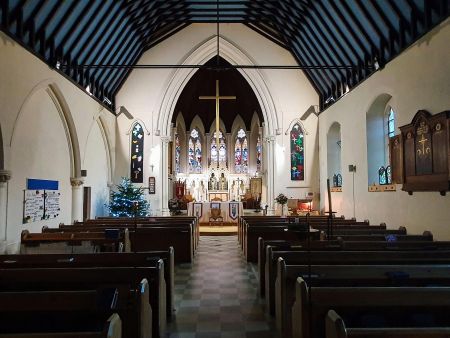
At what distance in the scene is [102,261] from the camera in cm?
419

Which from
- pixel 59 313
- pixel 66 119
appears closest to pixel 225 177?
pixel 66 119

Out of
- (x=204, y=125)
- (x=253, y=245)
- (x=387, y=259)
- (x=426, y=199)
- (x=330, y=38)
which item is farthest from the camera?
(x=204, y=125)

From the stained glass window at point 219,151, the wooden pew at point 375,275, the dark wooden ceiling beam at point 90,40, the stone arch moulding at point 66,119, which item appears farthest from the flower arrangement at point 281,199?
the wooden pew at point 375,275

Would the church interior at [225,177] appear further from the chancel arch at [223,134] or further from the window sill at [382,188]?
the chancel arch at [223,134]

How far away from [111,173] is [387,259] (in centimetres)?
1236

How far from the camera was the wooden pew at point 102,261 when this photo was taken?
3.96m

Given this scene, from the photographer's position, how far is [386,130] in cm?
1010

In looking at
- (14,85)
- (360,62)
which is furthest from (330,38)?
(14,85)

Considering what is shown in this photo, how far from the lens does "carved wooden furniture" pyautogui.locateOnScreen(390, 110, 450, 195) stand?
638 cm

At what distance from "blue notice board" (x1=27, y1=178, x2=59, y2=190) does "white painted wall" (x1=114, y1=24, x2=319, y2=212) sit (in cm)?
557

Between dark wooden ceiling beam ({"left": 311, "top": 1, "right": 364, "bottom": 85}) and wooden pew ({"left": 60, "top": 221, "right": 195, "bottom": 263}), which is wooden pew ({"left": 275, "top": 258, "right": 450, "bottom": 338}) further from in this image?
dark wooden ceiling beam ({"left": 311, "top": 1, "right": 364, "bottom": 85})

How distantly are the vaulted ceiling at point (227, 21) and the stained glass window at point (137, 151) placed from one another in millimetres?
1442

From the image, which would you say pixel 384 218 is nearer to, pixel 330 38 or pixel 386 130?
pixel 386 130

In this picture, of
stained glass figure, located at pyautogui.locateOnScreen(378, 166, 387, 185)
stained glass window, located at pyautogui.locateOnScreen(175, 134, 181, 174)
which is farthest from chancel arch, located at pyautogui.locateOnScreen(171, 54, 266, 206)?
stained glass figure, located at pyautogui.locateOnScreen(378, 166, 387, 185)
